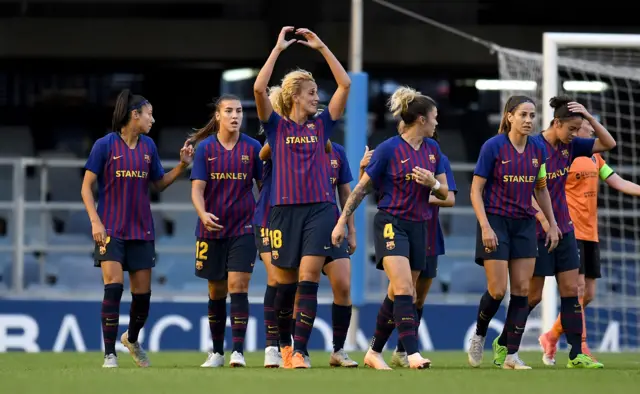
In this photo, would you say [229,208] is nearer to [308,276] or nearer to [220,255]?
[220,255]

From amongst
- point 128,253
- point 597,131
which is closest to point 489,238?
point 597,131

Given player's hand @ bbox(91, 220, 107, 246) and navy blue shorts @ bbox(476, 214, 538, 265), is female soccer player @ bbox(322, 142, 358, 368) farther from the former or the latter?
player's hand @ bbox(91, 220, 107, 246)

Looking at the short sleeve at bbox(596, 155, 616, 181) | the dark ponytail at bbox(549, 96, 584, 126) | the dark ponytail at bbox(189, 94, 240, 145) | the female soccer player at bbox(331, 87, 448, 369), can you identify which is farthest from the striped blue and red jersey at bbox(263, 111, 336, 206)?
the short sleeve at bbox(596, 155, 616, 181)

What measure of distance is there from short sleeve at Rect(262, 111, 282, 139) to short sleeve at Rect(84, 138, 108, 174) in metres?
1.24

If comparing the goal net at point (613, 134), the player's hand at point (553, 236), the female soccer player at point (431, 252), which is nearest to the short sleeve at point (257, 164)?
the female soccer player at point (431, 252)

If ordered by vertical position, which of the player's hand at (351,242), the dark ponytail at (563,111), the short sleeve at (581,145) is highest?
the dark ponytail at (563,111)

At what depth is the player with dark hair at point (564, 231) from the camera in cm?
941

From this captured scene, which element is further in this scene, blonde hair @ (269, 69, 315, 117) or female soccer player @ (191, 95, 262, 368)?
female soccer player @ (191, 95, 262, 368)

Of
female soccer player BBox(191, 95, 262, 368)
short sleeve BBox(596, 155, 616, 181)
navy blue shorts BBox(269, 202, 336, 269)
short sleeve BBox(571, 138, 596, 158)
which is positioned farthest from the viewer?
short sleeve BBox(596, 155, 616, 181)

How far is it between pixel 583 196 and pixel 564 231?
0.94 meters

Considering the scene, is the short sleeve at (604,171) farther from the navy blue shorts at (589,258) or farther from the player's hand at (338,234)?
the player's hand at (338,234)

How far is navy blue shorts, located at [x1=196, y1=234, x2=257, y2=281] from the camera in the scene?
943 centimetres

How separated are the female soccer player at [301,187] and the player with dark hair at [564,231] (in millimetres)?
1543

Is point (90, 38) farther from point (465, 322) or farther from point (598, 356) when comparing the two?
point (598, 356)
